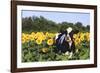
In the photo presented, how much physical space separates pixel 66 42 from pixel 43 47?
8.4 inches

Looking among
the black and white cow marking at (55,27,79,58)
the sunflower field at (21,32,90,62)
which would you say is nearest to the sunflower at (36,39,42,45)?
the sunflower field at (21,32,90,62)

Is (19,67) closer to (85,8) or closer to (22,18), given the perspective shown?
(22,18)

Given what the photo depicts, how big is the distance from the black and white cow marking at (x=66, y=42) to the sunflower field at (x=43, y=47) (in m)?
0.03

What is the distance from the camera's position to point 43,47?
1859 mm

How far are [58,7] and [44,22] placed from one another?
18 centimetres

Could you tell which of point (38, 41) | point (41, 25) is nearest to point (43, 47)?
point (38, 41)

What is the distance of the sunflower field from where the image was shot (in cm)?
180

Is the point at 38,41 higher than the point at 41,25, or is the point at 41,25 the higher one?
the point at 41,25

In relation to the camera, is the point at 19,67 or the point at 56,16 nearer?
the point at 19,67

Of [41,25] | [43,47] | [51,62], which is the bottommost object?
[51,62]

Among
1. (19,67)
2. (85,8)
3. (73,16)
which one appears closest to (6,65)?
(19,67)

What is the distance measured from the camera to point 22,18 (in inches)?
70.4

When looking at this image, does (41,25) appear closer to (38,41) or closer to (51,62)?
(38,41)

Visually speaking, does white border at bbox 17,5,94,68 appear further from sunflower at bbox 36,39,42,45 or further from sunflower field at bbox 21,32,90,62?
sunflower at bbox 36,39,42,45
